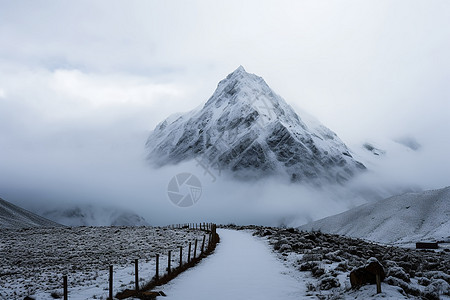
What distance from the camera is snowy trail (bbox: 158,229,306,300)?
45.9 ft

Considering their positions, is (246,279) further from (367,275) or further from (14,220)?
(14,220)

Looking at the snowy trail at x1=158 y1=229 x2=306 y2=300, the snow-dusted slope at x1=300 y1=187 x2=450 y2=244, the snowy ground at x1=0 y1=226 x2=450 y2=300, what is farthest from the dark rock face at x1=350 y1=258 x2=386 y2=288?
the snow-dusted slope at x1=300 y1=187 x2=450 y2=244

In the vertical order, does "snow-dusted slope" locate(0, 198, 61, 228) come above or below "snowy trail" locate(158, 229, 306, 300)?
above

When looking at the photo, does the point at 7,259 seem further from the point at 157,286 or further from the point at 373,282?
the point at 373,282

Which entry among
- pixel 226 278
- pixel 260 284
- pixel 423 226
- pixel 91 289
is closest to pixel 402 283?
pixel 260 284

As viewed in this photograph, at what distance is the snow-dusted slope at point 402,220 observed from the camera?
7844 centimetres

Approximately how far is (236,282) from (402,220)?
288ft

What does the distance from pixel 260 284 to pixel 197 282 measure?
3042 mm

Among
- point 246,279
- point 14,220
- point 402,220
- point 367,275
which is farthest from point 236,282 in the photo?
point 14,220

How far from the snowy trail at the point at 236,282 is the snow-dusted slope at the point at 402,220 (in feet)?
201

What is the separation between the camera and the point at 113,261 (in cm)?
2586

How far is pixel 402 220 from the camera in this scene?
9050 cm

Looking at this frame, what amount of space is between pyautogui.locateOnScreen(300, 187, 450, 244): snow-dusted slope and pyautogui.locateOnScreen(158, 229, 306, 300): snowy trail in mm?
61390

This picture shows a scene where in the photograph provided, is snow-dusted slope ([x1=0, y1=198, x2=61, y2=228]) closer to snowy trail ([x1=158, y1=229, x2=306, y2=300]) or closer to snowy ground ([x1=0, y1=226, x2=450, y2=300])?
snowy ground ([x1=0, y1=226, x2=450, y2=300])
